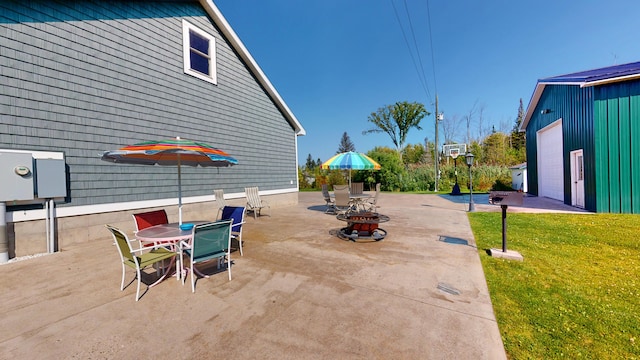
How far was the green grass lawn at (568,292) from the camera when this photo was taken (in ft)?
7.54

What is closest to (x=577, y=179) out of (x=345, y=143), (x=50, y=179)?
(x=50, y=179)

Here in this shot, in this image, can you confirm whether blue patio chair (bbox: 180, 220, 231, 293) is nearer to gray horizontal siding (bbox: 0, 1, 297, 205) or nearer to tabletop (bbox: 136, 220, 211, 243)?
tabletop (bbox: 136, 220, 211, 243)

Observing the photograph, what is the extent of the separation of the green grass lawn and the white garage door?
6.27m

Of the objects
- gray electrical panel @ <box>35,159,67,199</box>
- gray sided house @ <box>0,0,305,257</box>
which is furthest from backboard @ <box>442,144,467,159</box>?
gray electrical panel @ <box>35,159,67,199</box>

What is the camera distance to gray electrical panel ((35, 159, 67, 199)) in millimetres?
5086

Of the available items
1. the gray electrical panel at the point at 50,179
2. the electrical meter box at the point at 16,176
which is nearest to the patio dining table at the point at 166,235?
the gray electrical panel at the point at 50,179

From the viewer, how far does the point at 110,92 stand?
633 cm

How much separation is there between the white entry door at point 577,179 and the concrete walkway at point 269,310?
815 centimetres

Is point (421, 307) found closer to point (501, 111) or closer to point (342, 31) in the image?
point (342, 31)

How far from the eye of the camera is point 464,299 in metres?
3.14

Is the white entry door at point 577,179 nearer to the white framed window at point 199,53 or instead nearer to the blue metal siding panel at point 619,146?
the blue metal siding panel at point 619,146

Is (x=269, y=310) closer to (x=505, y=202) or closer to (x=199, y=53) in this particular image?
(x=505, y=202)

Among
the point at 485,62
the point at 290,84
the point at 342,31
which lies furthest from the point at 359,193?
the point at 290,84

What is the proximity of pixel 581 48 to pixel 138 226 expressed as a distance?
70.7 ft
